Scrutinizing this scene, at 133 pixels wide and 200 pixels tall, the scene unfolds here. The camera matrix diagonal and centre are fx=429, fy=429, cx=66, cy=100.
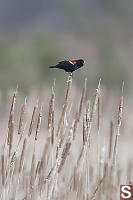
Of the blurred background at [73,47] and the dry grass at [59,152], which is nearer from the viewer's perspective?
the dry grass at [59,152]

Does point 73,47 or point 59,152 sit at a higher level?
point 73,47

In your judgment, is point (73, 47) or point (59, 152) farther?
point (73, 47)

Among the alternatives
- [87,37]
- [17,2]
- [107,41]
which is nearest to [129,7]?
[87,37]

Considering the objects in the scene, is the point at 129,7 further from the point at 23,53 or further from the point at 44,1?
the point at 44,1

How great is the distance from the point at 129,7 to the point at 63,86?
1195 cm

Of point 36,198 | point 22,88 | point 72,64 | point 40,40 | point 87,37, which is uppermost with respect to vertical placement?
point 87,37

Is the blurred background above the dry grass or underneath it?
above

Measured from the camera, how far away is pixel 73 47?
20875 millimetres

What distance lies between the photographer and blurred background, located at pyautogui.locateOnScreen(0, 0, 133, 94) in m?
13.0

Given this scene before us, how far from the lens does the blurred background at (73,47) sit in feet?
42.7

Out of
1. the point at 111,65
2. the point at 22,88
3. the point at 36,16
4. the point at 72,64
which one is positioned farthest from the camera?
the point at 36,16

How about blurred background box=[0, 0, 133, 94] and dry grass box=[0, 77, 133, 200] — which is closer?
dry grass box=[0, 77, 133, 200]

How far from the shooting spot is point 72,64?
2469 millimetres

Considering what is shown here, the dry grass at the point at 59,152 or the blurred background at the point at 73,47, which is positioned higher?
the blurred background at the point at 73,47
